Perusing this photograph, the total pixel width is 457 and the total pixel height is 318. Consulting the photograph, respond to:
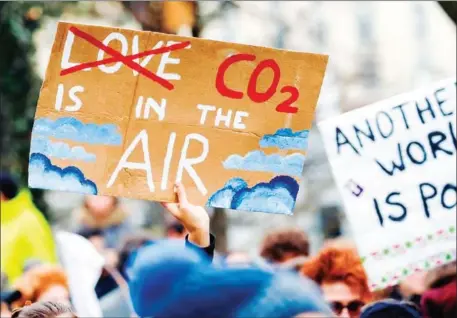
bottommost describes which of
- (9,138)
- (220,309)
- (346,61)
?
(220,309)

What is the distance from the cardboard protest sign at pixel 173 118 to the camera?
3.15 metres

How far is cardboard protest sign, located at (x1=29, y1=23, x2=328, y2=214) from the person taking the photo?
315 cm

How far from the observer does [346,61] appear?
69.9 feet

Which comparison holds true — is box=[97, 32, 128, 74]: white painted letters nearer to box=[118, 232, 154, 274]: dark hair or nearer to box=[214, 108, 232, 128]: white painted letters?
box=[214, 108, 232, 128]: white painted letters

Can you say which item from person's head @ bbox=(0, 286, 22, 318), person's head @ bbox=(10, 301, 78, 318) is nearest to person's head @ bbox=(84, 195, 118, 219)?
person's head @ bbox=(0, 286, 22, 318)

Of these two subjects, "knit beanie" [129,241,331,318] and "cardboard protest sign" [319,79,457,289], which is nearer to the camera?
"knit beanie" [129,241,331,318]

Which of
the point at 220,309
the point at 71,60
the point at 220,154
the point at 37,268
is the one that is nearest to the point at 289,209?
the point at 220,154

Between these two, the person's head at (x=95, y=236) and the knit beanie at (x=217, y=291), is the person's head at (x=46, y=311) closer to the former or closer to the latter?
the knit beanie at (x=217, y=291)

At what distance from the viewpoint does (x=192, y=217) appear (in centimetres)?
312

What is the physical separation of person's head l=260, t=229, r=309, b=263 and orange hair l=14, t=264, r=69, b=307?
0.88m

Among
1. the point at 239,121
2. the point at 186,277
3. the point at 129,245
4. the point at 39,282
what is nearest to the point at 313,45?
the point at 129,245

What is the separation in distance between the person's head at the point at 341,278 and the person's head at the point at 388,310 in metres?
0.39

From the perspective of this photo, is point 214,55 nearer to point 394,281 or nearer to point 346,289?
point 394,281

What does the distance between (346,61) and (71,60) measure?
1839 cm
